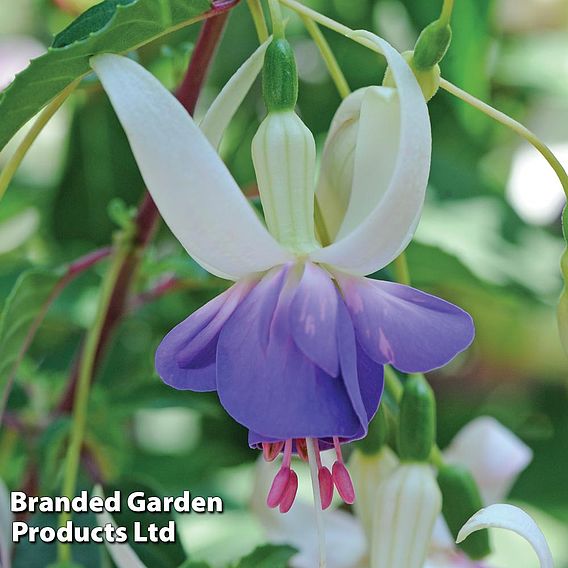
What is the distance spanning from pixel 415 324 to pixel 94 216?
2.88 ft

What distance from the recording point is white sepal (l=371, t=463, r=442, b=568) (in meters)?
0.66

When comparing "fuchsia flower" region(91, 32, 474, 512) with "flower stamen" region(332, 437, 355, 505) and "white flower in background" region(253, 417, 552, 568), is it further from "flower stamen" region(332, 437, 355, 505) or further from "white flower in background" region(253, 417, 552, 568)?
"white flower in background" region(253, 417, 552, 568)

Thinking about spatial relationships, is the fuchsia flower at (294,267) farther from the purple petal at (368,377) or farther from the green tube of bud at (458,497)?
the green tube of bud at (458,497)

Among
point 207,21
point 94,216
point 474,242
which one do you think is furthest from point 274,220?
point 94,216

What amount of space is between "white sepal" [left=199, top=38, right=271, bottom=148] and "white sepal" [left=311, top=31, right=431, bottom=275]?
0.08 m

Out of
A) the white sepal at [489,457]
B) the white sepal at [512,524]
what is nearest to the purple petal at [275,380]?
the white sepal at [512,524]

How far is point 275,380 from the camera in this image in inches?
20.2

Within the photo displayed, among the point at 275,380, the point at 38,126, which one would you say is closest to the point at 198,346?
the point at 275,380

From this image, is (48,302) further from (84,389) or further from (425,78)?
(425,78)

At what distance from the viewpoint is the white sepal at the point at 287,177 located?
1.83 ft

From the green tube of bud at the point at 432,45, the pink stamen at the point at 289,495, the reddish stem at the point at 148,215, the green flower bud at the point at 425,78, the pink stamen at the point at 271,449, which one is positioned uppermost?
the reddish stem at the point at 148,215

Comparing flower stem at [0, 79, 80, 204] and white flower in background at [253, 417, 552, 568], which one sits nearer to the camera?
flower stem at [0, 79, 80, 204]

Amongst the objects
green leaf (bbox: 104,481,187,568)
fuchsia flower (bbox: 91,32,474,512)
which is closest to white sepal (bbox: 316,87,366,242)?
fuchsia flower (bbox: 91,32,474,512)

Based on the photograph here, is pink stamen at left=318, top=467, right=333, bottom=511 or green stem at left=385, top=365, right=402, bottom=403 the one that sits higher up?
green stem at left=385, top=365, right=402, bottom=403
